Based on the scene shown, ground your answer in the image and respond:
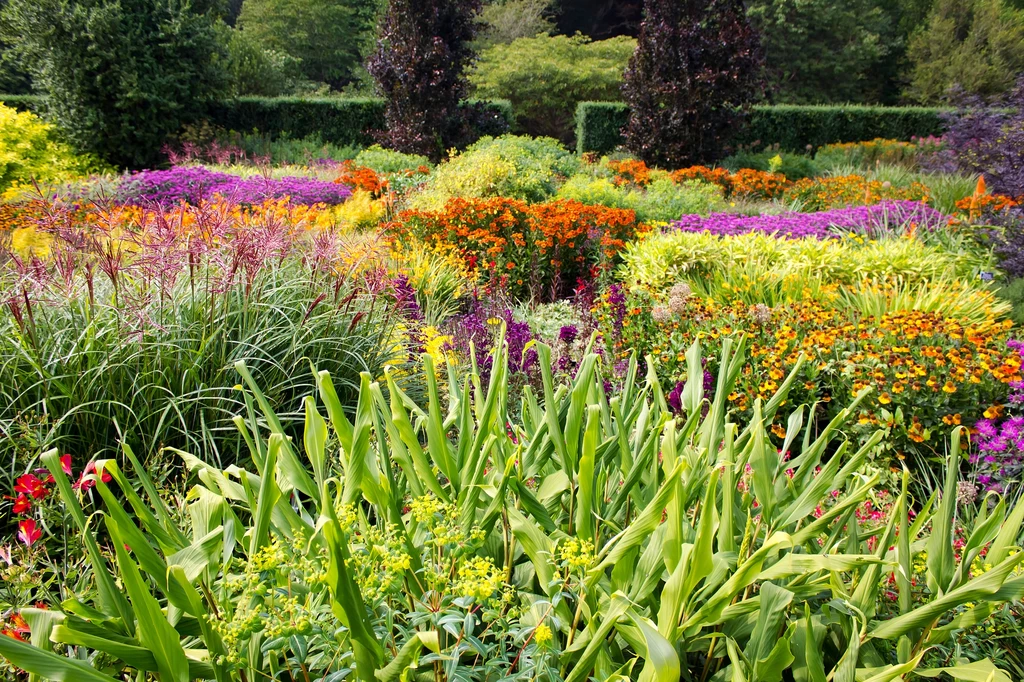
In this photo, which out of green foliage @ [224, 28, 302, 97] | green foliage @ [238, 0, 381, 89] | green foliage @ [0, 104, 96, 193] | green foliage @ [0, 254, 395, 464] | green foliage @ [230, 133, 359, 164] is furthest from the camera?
green foliage @ [238, 0, 381, 89]

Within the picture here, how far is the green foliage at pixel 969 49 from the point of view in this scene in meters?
22.7

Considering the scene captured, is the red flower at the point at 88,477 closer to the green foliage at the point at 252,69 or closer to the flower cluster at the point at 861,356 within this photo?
the flower cluster at the point at 861,356

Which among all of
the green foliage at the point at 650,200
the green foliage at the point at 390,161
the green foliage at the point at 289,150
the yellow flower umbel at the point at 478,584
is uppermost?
the green foliage at the point at 289,150

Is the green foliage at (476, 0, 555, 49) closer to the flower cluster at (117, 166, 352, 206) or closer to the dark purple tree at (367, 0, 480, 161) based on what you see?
the dark purple tree at (367, 0, 480, 161)

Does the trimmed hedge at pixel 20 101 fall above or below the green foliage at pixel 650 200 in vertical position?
above

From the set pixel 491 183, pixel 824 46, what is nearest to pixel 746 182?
pixel 491 183

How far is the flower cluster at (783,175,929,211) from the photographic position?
8844mm

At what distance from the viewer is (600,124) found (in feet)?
55.7

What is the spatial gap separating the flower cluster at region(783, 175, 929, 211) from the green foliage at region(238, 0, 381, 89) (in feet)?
75.2

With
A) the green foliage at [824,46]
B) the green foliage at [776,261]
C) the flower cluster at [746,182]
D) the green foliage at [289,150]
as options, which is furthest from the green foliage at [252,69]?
the green foliage at [824,46]

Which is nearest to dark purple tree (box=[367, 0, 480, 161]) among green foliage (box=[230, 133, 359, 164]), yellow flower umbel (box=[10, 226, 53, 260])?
green foliage (box=[230, 133, 359, 164])

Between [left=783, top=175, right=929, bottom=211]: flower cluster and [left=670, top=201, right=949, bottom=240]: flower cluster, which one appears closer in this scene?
[left=670, top=201, right=949, bottom=240]: flower cluster

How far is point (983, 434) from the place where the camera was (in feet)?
9.64

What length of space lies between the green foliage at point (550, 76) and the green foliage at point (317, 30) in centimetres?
755
